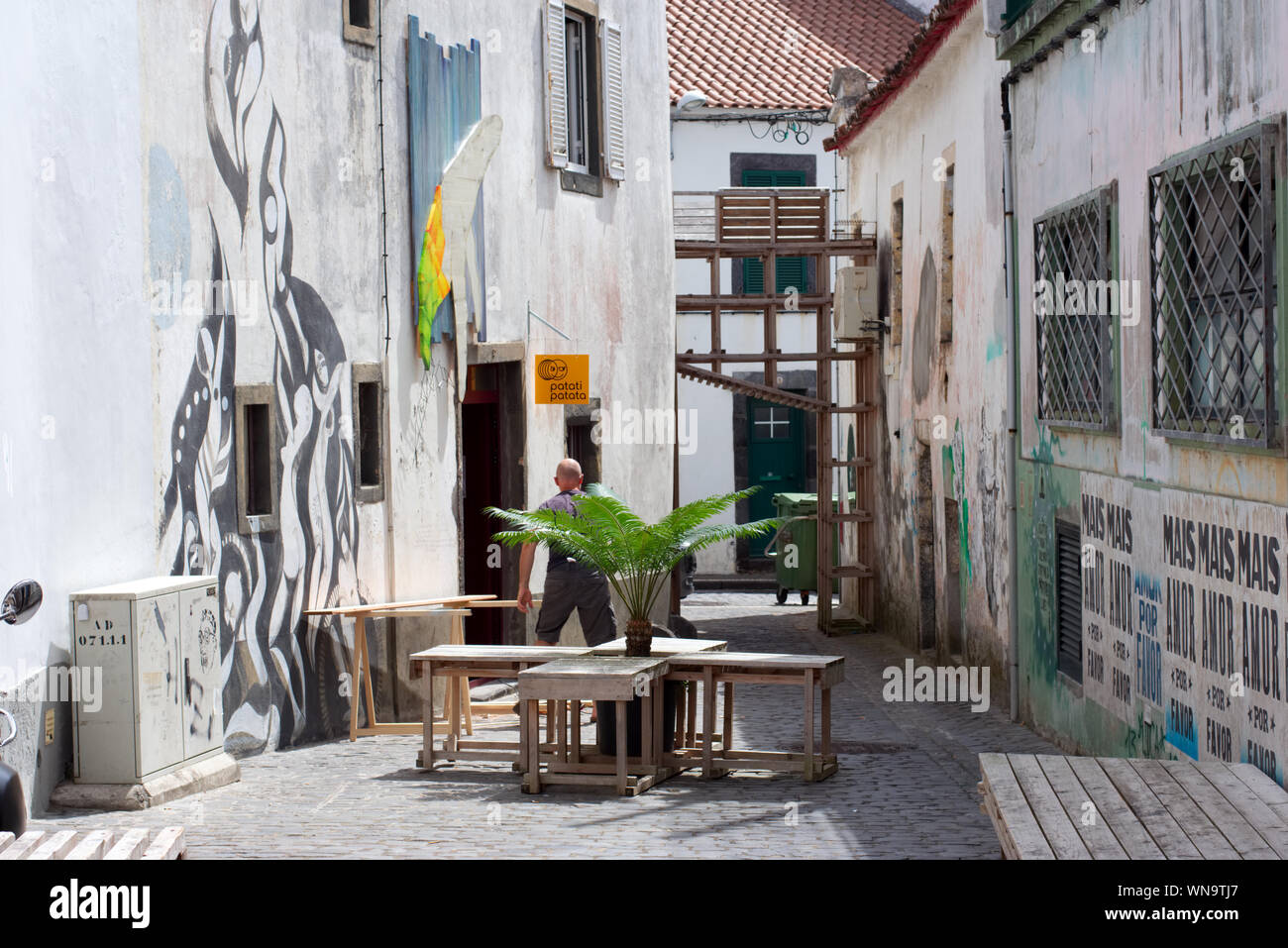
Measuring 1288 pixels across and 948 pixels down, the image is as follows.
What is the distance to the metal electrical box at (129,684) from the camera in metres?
9.98

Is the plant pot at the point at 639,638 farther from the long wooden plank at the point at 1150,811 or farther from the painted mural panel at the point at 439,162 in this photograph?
the painted mural panel at the point at 439,162

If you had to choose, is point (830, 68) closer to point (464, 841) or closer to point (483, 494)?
point (483, 494)

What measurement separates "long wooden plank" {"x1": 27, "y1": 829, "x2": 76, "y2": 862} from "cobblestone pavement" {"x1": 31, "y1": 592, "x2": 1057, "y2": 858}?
→ 2.11m

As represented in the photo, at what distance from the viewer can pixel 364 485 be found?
1343 centimetres

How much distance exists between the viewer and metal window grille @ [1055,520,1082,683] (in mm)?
11977

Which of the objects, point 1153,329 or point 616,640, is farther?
Answer: point 616,640

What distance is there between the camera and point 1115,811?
7262 mm

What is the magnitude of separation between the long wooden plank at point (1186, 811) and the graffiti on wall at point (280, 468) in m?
5.82

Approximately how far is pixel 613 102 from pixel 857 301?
5.02 m

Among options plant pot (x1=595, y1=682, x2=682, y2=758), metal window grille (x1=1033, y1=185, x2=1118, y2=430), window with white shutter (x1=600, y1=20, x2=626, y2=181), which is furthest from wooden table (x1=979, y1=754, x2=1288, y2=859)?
window with white shutter (x1=600, y1=20, x2=626, y2=181)

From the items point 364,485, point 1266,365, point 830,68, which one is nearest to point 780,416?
point 830,68

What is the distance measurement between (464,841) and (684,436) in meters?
22.2

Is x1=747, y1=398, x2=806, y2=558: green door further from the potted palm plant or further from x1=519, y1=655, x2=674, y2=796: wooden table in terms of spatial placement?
x1=519, y1=655, x2=674, y2=796: wooden table

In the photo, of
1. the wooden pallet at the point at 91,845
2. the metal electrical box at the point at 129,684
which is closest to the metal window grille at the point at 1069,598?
the metal electrical box at the point at 129,684
